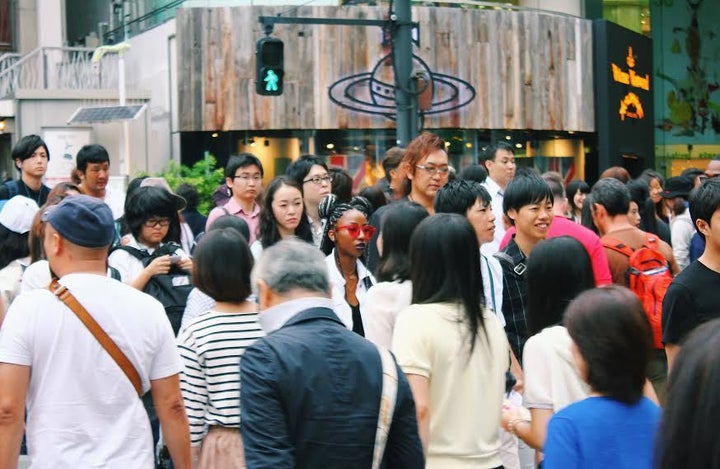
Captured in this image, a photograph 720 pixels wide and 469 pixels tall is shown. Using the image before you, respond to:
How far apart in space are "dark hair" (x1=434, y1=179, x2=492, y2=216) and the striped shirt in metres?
2.16

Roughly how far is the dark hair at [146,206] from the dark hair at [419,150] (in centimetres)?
175

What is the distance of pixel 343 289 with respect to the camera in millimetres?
7008

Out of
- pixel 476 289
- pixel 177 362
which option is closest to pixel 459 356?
pixel 476 289

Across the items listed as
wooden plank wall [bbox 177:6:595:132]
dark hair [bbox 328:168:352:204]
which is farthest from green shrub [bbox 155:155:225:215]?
dark hair [bbox 328:168:352:204]

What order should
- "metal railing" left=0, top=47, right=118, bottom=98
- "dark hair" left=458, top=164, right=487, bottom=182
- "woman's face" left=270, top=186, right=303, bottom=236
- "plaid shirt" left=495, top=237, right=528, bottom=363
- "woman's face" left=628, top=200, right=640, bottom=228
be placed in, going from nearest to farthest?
"plaid shirt" left=495, top=237, right=528, bottom=363 → "woman's face" left=270, top=186, right=303, bottom=236 → "woman's face" left=628, top=200, right=640, bottom=228 → "dark hair" left=458, top=164, right=487, bottom=182 → "metal railing" left=0, top=47, right=118, bottom=98

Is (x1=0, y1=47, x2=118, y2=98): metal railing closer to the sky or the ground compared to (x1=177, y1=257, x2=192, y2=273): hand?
closer to the sky

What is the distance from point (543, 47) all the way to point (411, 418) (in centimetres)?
2042

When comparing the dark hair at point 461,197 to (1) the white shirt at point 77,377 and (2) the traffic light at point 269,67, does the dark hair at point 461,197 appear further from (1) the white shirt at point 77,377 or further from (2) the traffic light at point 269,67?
(2) the traffic light at point 269,67

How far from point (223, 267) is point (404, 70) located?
29.6 ft

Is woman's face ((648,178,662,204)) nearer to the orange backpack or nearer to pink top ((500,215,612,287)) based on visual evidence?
the orange backpack

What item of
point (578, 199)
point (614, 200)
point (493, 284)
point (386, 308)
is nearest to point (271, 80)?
point (578, 199)

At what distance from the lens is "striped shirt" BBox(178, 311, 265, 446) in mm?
5090

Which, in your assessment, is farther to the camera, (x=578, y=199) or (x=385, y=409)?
(x=578, y=199)

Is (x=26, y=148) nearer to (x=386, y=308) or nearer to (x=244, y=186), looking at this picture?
(x=244, y=186)
